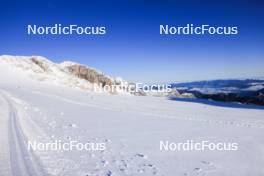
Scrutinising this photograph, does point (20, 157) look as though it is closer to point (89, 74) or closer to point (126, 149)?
point (126, 149)

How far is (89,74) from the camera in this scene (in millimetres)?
93875

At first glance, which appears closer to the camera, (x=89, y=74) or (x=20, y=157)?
(x=20, y=157)

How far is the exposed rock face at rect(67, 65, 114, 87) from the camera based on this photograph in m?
91.7

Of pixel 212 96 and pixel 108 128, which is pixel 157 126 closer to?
pixel 108 128

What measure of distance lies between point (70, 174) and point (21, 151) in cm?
231

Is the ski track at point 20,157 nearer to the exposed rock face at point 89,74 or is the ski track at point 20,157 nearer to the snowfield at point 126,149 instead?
the snowfield at point 126,149

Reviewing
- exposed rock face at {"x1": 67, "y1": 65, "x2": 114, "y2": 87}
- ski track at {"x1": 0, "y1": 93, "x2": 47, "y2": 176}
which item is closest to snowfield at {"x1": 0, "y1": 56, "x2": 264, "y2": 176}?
ski track at {"x1": 0, "y1": 93, "x2": 47, "y2": 176}

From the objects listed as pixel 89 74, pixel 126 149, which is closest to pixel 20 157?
pixel 126 149

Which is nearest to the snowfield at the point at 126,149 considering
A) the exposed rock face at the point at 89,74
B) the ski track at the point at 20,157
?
the ski track at the point at 20,157

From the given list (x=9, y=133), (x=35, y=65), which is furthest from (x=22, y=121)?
(x=35, y=65)

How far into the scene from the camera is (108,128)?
12945 mm

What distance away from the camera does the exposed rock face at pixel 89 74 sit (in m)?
91.7

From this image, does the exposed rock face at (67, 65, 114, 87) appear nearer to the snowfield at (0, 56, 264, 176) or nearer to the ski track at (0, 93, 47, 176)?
the snowfield at (0, 56, 264, 176)

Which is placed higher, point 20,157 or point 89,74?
point 89,74
